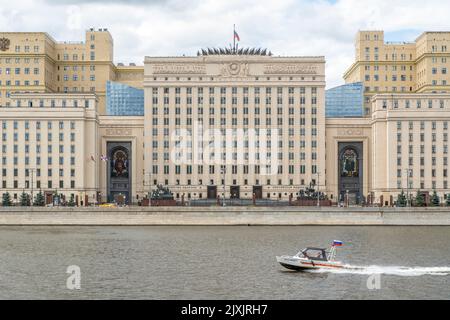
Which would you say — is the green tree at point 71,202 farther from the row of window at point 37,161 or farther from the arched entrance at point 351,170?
the arched entrance at point 351,170

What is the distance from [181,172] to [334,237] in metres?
78.6

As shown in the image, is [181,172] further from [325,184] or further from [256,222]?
[256,222]

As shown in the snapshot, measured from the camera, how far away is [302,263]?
81625mm

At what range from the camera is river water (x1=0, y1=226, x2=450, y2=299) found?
68.4 m

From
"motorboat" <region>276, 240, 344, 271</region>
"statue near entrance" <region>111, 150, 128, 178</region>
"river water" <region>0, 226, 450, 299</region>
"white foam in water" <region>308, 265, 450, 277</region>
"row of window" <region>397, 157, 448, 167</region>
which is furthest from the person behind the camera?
"statue near entrance" <region>111, 150, 128, 178</region>

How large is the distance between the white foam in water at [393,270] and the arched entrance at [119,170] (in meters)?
118

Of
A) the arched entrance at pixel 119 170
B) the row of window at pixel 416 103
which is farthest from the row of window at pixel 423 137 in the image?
the arched entrance at pixel 119 170

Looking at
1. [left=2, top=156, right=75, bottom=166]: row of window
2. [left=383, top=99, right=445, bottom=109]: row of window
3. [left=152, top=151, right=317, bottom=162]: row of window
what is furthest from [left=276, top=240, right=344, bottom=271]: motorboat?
[left=152, top=151, right=317, bottom=162]: row of window

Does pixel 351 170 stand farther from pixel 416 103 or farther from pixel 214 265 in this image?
pixel 214 265

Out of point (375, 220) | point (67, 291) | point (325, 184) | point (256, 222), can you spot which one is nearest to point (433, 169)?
point (325, 184)

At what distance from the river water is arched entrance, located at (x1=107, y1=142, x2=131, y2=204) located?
208 ft

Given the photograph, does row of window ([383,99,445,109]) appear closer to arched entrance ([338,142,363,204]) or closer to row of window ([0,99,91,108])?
arched entrance ([338,142,363,204])

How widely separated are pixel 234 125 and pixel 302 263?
374 ft
